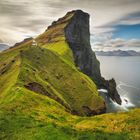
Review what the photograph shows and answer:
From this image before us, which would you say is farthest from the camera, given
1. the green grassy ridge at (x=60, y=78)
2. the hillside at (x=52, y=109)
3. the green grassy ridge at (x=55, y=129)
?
the green grassy ridge at (x=60, y=78)

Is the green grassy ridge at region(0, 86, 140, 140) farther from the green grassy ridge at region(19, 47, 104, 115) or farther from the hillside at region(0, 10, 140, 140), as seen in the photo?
the green grassy ridge at region(19, 47, 104, 115)

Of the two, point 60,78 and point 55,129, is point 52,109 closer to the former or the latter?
point 55,129

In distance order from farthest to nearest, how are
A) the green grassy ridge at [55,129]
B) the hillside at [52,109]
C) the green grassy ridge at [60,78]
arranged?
1. the green grassy ridge at [60,78]
2. the hillside at [52,109]
3. the green grassy ridge at [55,129]

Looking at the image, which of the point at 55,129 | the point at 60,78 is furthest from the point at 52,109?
the point at 60,78

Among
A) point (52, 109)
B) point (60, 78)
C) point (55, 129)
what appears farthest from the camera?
point (60, 78)

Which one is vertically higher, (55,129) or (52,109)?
(55,129)

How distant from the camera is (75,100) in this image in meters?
146

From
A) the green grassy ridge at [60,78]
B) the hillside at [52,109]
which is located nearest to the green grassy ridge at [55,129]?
the hillside at [52,109]

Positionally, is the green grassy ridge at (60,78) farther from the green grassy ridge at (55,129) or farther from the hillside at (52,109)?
the green grassy ridge at (55,129)

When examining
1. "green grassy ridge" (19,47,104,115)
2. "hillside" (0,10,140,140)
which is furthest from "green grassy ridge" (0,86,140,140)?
"green grassy ridge" (19,47,104,115)

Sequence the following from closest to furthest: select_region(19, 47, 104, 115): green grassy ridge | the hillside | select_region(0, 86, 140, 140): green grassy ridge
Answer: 1. select_region(0, 86, 140, 140): green grassy ridge
2. the hillside
3. select_region(19, 47, 104, 115): green grassy ridge

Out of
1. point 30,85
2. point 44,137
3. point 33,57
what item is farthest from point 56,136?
point 33,57

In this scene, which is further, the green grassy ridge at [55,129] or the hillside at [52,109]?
the hillside at [52,109]

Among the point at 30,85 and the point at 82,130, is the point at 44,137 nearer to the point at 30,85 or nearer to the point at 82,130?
the point at 82,130
